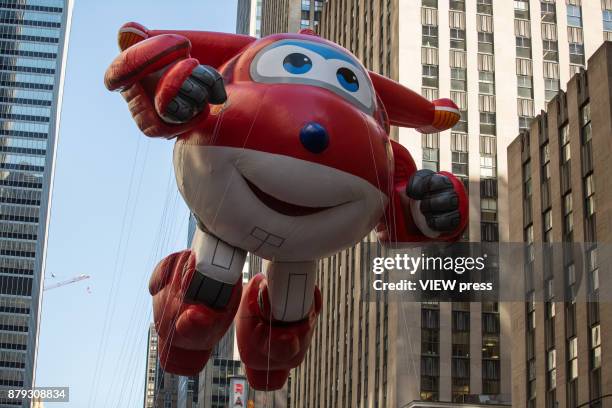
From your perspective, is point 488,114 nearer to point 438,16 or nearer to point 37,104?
point 438,16

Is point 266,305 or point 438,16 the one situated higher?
point 438,16

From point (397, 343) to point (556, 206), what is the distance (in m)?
10.4

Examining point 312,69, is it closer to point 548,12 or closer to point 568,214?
point 568,214

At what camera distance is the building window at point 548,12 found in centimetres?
4725

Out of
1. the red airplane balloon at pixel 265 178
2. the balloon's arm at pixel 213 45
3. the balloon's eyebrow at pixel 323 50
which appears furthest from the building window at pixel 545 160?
the balloon's arm at pixel 213 45

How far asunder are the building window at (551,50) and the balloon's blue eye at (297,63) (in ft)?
122

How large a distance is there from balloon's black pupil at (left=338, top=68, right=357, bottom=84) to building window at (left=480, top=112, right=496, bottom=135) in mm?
34244

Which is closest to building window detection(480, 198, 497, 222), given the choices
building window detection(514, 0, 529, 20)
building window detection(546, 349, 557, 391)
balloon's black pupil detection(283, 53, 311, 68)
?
building window detection(514, 0, 529, 20)

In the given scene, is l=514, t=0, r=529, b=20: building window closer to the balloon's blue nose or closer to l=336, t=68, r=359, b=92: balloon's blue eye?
l=336, t=68, r=359, b=92: balloon's blue eye

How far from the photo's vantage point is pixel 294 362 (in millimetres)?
12258

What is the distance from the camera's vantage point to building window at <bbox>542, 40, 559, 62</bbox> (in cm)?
4653

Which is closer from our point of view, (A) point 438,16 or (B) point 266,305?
(B) point 266,305

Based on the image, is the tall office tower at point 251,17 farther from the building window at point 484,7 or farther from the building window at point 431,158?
the building window at point 431,158

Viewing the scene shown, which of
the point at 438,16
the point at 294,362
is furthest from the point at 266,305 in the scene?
the point at 438,16
